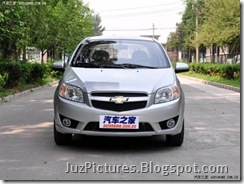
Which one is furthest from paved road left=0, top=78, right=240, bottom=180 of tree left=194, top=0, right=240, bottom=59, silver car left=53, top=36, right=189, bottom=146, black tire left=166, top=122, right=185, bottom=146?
tree left=194, top=0, right=240, bottom=59

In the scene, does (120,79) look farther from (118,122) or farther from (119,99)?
(118,122)

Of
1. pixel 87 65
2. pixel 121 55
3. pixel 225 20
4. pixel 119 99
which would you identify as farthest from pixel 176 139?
pixel 225 20

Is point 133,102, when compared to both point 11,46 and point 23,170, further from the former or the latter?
point 11,46

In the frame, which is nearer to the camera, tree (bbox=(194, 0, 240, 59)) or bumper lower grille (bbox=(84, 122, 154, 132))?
bumper lower grille (bbox=(84, 122, 154, 132))

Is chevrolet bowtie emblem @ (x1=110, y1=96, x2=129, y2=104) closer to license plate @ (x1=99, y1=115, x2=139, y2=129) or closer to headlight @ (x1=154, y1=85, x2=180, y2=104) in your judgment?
license plate @ (x1=99, y1=115, x2=139, y2=129)

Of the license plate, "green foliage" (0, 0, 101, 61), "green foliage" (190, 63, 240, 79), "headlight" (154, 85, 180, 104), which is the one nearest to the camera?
the license plate

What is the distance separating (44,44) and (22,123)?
19099 millimetres

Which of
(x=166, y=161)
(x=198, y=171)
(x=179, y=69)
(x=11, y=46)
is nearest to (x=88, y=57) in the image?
(x=179, y=69)

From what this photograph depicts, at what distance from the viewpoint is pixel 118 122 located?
203 inches

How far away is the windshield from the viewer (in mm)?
6129

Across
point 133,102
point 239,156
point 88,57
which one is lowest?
point 239,156

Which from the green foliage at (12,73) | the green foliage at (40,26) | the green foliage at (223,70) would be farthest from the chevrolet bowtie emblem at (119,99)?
the green foliage at (223,70)

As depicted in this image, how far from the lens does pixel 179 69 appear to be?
22.0 ft

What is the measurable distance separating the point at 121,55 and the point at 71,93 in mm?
1281
